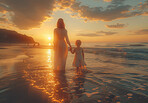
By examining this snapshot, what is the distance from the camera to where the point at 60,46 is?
5344 mm

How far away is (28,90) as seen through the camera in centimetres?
316

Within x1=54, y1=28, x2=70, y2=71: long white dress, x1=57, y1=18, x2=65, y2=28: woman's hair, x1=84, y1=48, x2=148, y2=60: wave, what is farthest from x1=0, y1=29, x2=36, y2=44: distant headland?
x1=57, y1=18, x2=65, y2=28: woman's hair

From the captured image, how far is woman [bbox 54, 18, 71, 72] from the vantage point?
17.0 feet

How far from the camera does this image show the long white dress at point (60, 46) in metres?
5.19

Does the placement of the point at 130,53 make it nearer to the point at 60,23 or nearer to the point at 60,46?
the point at 60,46

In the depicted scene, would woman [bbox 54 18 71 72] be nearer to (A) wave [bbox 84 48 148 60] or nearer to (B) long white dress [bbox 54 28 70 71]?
(B) long white dress [bbox 54 28 70 71]

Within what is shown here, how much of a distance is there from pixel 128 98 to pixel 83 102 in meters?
1.33

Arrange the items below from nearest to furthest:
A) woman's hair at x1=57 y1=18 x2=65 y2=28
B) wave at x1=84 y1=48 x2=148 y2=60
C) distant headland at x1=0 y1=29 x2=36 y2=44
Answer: woman's hair at x1=57 y1=18 x2=65 y2=28, wave at x1=84 y1=48 x2=148 y2=60, distant headland at x1=0 y1=29 x2=36 y2=44

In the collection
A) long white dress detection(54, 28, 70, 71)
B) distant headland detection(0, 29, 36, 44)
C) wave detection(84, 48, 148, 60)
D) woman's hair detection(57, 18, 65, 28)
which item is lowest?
wave detection(84, 48, 148, 60)

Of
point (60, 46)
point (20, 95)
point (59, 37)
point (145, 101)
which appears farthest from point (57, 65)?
point (145, 101)

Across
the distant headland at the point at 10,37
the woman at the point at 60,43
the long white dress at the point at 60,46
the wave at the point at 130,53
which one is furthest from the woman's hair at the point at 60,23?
the distant headland at the point at 10,37

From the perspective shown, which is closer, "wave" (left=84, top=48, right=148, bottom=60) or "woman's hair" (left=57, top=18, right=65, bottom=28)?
"woman's hair" (left=57, top=18, right=65, bottom=28)

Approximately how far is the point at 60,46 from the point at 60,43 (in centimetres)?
17

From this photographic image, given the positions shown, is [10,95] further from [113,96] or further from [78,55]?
[78,55]
